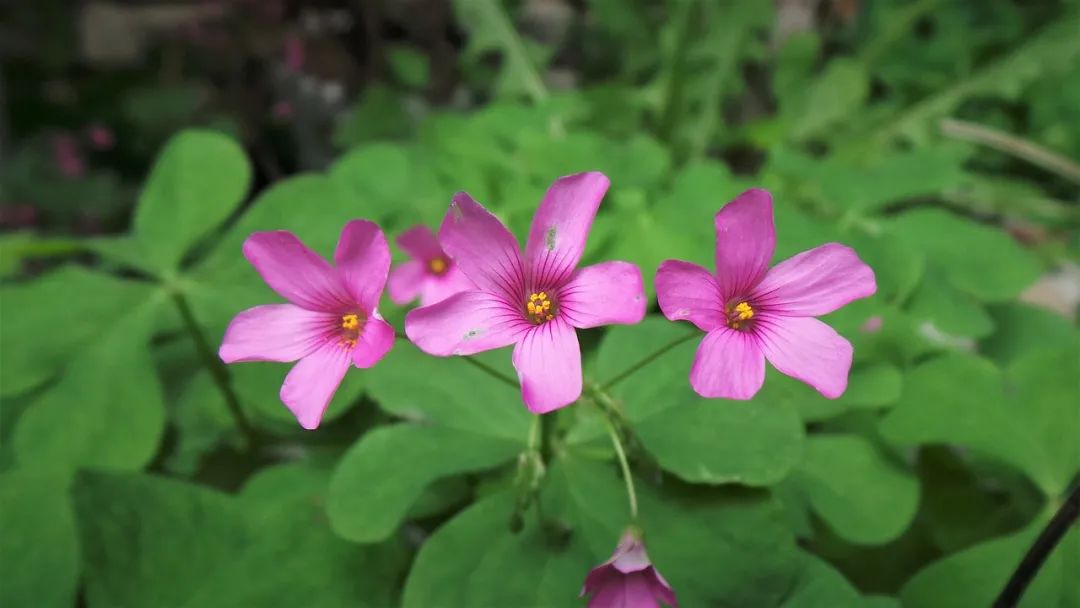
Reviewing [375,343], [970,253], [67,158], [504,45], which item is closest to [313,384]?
[375,343]

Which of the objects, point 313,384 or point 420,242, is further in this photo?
point 420,242

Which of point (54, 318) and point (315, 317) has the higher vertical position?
point (315, 317)

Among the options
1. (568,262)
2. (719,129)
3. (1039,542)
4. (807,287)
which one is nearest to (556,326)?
(568,262)

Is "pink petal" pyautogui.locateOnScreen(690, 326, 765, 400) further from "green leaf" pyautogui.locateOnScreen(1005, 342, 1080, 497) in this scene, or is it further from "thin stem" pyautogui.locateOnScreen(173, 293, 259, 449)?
"thin stem" pyautogui.locateOnScreen(173, 293, 259, 449)

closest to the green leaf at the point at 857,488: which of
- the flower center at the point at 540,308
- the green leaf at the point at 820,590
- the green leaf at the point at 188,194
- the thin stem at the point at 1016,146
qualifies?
the green leaf at the point at 820,590

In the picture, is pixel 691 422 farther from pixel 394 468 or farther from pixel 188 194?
pixel 188 194

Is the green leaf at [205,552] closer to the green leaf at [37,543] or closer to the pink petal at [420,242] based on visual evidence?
the green leaf at [37,543]

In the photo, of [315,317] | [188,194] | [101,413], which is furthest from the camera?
[188,194]
